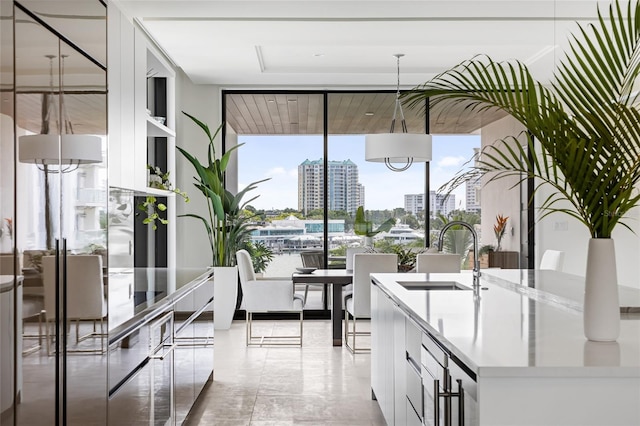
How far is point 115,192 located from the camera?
4.44 meters

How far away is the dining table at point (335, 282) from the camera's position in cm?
612

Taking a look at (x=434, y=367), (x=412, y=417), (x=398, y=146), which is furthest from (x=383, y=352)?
(x=398, y=146)

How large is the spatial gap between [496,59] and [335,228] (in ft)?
9.00

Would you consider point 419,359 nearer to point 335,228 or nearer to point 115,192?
point 115,192

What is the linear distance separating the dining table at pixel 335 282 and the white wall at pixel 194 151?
5.80ft

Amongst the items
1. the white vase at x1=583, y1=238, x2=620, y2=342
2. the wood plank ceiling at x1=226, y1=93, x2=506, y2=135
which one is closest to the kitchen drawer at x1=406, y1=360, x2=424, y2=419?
the white vase at x1=583, y1=238, x2=620, y2=342

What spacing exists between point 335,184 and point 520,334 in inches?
234

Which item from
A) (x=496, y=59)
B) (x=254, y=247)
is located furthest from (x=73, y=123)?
(x=254, y=247)

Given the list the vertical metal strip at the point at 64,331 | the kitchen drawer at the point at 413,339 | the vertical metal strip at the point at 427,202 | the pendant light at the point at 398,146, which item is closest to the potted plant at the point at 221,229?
the pendant light at the point at 398,146

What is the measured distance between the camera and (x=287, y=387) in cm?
470

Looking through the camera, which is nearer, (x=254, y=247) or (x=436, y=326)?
(x=436, y=326)

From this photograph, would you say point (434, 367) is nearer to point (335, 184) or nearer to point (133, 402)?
point (133, 402)

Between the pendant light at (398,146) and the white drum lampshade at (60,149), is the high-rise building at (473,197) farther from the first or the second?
the white drum lampshade at (60,149)

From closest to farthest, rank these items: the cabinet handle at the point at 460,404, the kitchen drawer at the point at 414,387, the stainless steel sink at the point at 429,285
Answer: the cabinet handle at the point at 460,404, the kitchen drawer at the point at 414,387, the stainless steel sink at the point at 429,285
